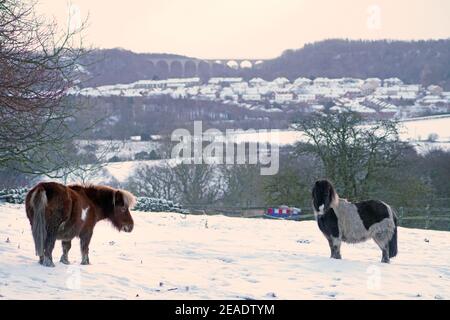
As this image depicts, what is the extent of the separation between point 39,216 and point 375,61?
391 feet

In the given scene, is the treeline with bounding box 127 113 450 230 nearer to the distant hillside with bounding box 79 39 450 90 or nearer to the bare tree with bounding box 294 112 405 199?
the bare tree with bounding box 294 112 405 199

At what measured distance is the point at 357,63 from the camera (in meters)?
128

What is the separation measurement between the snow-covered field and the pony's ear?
2.91 feet

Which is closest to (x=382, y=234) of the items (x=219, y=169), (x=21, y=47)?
(x=21, y=47)

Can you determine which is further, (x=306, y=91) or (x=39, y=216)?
(x=306, y=91)

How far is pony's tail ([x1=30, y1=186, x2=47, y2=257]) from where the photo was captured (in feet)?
26.5

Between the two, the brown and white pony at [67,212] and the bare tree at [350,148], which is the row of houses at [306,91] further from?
the brown and white pony at [67,212]

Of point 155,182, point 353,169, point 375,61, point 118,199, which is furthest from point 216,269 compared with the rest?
point 375,61

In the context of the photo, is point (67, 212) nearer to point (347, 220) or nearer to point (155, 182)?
point (347, 220)

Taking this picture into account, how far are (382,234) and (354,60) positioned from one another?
123m

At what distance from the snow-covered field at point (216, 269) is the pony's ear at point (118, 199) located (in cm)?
89

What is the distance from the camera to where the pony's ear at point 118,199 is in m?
9.56
